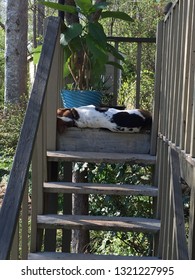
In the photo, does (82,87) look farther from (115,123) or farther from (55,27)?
(55,27)

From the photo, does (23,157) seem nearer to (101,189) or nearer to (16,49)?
(101,189)

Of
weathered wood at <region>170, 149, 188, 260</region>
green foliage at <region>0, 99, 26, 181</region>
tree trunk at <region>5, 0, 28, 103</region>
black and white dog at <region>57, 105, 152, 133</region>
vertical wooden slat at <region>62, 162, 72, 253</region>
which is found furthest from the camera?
tree trunk at <region>5, 0, 28, 103</region>

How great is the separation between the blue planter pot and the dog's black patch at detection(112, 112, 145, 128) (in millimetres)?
619

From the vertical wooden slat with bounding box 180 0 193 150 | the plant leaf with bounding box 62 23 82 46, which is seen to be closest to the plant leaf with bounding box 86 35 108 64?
the plant leaf with bounding box 62 23 82 46

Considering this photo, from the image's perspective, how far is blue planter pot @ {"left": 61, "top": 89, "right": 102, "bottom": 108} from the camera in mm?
4777

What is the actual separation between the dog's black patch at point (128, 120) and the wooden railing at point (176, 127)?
202 millimetres

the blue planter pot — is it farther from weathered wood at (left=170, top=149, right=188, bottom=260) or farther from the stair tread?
weathered wood at (left=170, top=149, right=188, bottom=260)

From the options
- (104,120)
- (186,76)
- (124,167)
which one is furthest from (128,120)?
(186,76)

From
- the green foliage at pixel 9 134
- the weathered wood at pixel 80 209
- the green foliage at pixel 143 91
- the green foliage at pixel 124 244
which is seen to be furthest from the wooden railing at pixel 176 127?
the green foliage at pixel 9 134

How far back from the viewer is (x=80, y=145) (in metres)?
4.23

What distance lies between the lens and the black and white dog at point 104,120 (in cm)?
418

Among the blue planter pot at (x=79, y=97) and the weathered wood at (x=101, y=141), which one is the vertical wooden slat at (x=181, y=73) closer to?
the weathered wood at (x=101, y=141)
